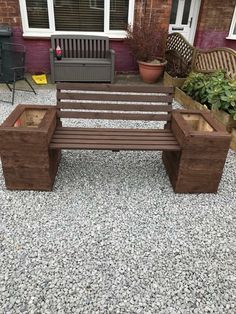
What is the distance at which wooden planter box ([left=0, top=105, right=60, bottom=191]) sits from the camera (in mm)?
2289

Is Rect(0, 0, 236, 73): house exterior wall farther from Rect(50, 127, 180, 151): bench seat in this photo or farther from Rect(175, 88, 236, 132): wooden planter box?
Rect(50, 127, 180, 151): bench seat

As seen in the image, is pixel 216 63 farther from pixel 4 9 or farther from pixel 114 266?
pixel 4 9

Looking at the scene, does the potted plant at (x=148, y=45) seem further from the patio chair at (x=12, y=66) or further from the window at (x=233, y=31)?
the patio chair at (x=12, y=66)

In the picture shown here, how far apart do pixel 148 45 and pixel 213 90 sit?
2.46 meters

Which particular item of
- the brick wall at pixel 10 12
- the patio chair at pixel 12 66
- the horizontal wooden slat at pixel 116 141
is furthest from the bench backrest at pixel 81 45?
the horizontal wooden slat at pixel 116 141

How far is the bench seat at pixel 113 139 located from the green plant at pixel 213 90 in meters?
1.45

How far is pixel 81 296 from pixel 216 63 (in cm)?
478

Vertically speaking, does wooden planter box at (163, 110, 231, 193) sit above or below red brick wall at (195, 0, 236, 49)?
below

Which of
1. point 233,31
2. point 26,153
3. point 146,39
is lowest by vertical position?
point 26,153

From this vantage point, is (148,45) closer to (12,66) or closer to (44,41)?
(44,41)

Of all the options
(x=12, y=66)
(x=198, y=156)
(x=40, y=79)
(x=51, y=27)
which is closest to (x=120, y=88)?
(x=198, y=156)

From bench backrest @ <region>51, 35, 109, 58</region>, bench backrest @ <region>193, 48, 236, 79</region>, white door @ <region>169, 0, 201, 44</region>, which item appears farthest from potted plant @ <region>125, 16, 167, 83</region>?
white door @ <region>169, 0, 201, 44</region>

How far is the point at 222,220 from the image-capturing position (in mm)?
2393

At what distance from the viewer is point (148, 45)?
19.5ft
